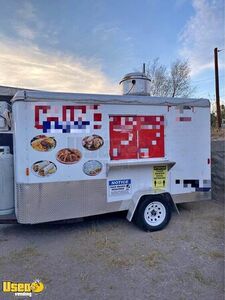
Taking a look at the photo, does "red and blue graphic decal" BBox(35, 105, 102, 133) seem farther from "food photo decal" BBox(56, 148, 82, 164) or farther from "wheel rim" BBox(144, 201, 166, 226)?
"wheel rim" BBox(144, 201, 166, 226)

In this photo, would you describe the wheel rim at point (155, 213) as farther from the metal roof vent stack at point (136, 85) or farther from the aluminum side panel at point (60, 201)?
the metal roof vent stack at point (136, 85)

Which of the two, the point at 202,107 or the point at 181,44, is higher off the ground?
the point at 181,44

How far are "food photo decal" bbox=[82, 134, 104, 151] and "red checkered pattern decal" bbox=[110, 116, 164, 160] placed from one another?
0.23 meters

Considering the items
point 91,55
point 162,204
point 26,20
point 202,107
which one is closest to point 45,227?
point 162,204

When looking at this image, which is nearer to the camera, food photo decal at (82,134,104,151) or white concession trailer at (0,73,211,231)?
white concession trailer at (0,73,211,231)

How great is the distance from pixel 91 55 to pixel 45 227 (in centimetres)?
661

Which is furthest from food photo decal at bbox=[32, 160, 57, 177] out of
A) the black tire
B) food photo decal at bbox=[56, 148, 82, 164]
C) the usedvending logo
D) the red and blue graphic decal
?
the black tire

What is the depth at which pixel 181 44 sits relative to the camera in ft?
32.0

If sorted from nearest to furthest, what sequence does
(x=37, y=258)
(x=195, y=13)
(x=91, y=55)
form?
(x=37, y=258) < (x=195, y=13) < (x=91, y=55)

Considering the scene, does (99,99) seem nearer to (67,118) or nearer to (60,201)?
(67,118)

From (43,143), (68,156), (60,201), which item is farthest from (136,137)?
(60,201)

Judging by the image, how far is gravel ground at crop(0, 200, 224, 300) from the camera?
9.71ft

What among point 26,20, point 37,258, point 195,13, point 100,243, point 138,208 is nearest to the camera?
point 37,258

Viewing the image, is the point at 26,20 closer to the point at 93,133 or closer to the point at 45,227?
the point at 93,133
